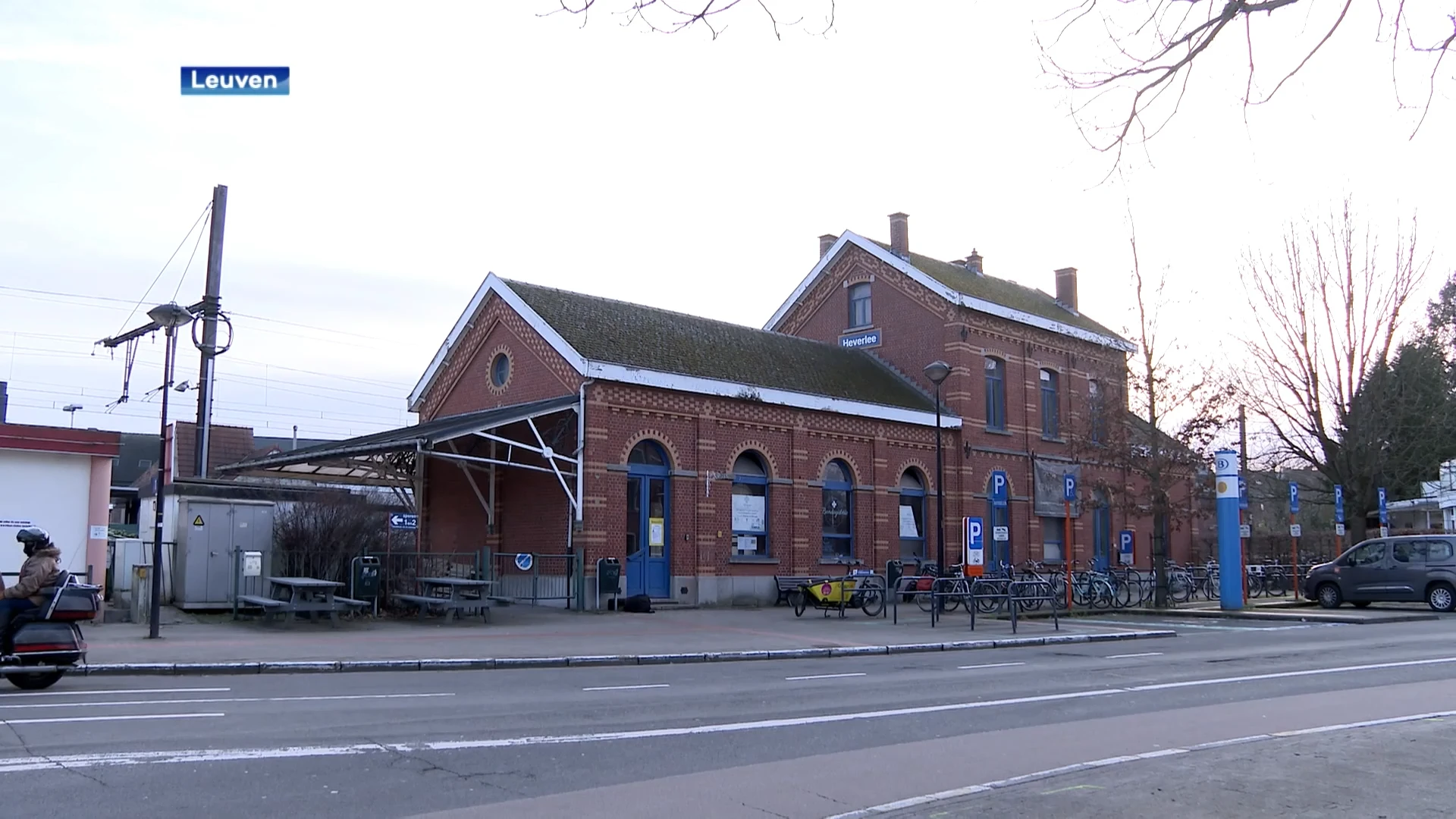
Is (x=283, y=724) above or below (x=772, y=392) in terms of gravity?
below

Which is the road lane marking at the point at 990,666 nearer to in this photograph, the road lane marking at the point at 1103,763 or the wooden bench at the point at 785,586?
the road lane marking at the point at 1103,763

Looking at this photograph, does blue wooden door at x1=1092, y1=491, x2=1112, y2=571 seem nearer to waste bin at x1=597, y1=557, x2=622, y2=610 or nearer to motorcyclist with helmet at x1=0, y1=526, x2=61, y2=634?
waste bin at x1=597, y1=557, x2=622, y2=610

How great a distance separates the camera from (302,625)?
63.2 feet

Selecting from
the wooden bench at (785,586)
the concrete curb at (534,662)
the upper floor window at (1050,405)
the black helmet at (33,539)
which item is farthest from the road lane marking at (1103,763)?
the upper floor window at (1050,405)

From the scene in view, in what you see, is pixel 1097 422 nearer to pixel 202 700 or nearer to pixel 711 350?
pixel 711 350

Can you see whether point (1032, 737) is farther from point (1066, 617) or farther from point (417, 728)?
point (1066, 617)

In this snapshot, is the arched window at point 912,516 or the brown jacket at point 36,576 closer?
the brown jacket at point 36,576

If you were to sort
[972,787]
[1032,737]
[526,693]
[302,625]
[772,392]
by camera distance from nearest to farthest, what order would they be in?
[972,787] → [1032,737] → [526,693] → [302,625] → [772,392]

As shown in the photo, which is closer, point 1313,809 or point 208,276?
point 1313,809

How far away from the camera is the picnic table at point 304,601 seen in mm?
18781

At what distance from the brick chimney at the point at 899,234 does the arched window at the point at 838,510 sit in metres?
9.37

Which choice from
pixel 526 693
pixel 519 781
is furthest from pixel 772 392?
pixel 519 781

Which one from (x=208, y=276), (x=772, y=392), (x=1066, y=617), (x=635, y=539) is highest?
(x=208, y=276)

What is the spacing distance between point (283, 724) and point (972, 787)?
18.6 feet
